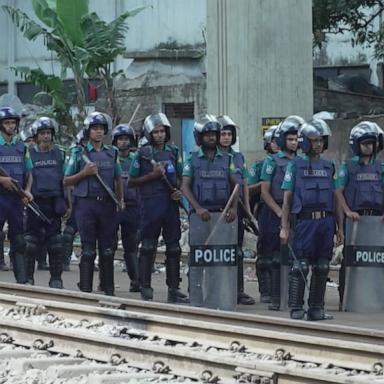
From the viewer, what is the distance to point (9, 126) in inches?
558

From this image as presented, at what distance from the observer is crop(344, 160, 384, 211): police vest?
42.1 feet

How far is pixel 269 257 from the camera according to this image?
13961mm

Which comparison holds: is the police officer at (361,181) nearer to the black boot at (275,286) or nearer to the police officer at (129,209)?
the black boot at (275,286)

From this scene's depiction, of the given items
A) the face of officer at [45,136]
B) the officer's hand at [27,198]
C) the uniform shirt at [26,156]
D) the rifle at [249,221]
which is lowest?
the rifle at [249,221]

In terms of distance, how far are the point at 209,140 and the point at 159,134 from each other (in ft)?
2.41

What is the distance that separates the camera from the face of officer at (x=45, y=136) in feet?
48.7

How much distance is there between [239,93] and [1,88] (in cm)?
2168

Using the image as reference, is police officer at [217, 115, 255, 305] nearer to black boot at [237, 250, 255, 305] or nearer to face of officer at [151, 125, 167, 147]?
black boot at [237, 250, 255, 305]

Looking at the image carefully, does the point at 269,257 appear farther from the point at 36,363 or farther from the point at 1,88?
the point at 1,88

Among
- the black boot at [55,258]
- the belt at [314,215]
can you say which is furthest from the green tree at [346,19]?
the belt at [314,215]

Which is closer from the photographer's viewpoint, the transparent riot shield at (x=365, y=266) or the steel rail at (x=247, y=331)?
the steel rail at (x=247, y=331)

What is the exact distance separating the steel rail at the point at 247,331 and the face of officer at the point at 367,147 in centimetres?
234

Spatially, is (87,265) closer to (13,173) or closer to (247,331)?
(13,173)

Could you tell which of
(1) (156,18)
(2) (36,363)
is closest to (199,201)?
(2) (36,363)
